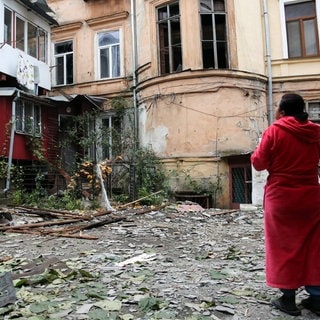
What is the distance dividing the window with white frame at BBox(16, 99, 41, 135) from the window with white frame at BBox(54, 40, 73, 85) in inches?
139

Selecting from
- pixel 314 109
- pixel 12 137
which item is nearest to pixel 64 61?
pixel 12 137

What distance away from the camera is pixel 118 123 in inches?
612

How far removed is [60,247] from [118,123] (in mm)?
10405

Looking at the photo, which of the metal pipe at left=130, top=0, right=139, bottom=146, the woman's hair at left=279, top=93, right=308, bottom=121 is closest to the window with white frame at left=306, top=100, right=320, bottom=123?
the metal pipe at left=130, top=0, right=139, bottom=146

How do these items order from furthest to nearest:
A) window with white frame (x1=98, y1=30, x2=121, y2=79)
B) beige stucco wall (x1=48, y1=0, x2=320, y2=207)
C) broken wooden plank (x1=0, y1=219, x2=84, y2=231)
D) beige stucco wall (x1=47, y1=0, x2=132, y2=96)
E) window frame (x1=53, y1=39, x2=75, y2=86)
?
1. window frame (x1=53, y1=39, x2=75, y2=86)
2. window with white frame (x1=98, y1=30, x2=121, y2=79)
3. beige stucco wall (x1=47, y1=0, x2=132, y2=96)
4. beige stucco wall (x1=48, y1=0, x2=320, y2=207)
5. broken wooden plank (x1=0, y1=219, x2=84, y2=231)

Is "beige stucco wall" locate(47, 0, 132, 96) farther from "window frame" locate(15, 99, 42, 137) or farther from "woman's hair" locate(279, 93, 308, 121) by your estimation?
Answer: "woman's hair" locate(279, 93, 308, 121)

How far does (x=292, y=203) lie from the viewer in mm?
2885

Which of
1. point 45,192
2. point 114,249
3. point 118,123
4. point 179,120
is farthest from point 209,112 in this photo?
point 114,249

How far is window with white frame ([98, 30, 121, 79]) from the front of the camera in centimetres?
1625

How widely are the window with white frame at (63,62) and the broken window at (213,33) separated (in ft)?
22.1

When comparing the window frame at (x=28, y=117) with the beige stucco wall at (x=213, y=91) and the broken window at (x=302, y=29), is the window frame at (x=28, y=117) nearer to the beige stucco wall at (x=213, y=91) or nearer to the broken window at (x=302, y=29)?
the beige stucco wall at (x=213, y=91)

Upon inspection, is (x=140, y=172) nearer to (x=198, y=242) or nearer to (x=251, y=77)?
(x=251, y=77)

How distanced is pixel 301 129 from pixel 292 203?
1.87 ft

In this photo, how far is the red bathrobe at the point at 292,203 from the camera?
113 inches
